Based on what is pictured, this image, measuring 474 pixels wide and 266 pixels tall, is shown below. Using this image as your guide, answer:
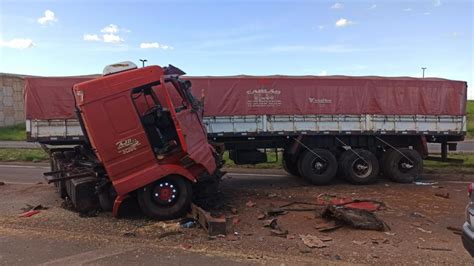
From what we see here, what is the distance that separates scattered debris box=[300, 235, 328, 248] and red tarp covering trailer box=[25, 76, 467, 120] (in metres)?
6.70

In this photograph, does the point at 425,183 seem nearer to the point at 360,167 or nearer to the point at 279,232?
the point at 360,167

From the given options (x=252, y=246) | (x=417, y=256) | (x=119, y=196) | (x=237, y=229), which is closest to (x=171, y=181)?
(x=119, y=196)

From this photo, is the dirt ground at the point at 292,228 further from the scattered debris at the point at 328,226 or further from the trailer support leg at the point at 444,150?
the trailer support leg at the point at 444,150

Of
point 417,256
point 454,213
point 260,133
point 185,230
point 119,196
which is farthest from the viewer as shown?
point 260,133

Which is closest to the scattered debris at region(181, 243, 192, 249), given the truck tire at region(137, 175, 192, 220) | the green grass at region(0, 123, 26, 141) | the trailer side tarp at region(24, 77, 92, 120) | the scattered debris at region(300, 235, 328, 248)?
the scattered debris at region(300, 235, 328, 248)

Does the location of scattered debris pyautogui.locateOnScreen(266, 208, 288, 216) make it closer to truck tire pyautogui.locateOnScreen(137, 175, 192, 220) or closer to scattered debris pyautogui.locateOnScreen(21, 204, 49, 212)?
truck tire pyautogui.locateOnScreen(137, 175, 192, 220)

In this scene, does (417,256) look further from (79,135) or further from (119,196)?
(79,135)

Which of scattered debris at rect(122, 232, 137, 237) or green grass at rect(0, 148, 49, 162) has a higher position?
green grass at rect(0, 148, 49, 162)

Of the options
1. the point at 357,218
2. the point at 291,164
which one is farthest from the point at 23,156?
the point at 357,218

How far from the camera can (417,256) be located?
6.80 meters

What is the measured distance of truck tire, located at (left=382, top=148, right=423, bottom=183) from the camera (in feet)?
47.2

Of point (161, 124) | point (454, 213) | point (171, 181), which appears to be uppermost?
point (161, 124)

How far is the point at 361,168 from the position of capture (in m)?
14.2

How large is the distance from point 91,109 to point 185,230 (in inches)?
104
